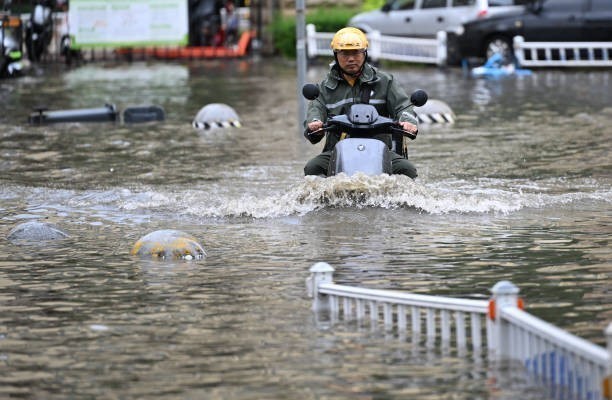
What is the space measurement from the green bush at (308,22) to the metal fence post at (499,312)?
30.1m

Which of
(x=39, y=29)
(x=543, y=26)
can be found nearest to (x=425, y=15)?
(x=543, y=26)

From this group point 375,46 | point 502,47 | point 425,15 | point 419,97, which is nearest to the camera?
point 419,97

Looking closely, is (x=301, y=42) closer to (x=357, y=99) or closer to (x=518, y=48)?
(x=357, y=99)

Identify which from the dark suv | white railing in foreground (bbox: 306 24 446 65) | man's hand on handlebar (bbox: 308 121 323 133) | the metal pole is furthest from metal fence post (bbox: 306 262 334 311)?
white railing in foreground (bbox: 306 24 446 65)

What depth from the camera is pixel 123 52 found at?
1594 inches

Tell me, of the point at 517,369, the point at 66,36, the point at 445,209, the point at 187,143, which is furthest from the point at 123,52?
the point at 517,369

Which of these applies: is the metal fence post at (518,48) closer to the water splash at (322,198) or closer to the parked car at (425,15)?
the parked car at (425,15)

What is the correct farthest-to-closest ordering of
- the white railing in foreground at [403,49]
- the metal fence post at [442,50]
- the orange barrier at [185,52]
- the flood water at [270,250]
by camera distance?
the orange barrier at [185,52] → the white railing in foreground at [403,49] → the metal fence post at [442,50] → the flood water at [270,250]

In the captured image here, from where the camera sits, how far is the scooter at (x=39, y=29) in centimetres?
3569

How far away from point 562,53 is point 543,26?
2.21 feet

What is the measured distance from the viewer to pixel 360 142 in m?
12.2

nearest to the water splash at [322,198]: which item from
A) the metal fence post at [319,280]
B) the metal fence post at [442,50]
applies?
the metal fence post at [319,280]

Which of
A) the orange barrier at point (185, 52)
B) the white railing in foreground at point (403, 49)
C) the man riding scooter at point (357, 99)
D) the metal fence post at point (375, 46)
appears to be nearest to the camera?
the man riding scooter at point (357, 99)

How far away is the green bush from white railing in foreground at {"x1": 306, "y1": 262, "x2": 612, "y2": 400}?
28970mm
